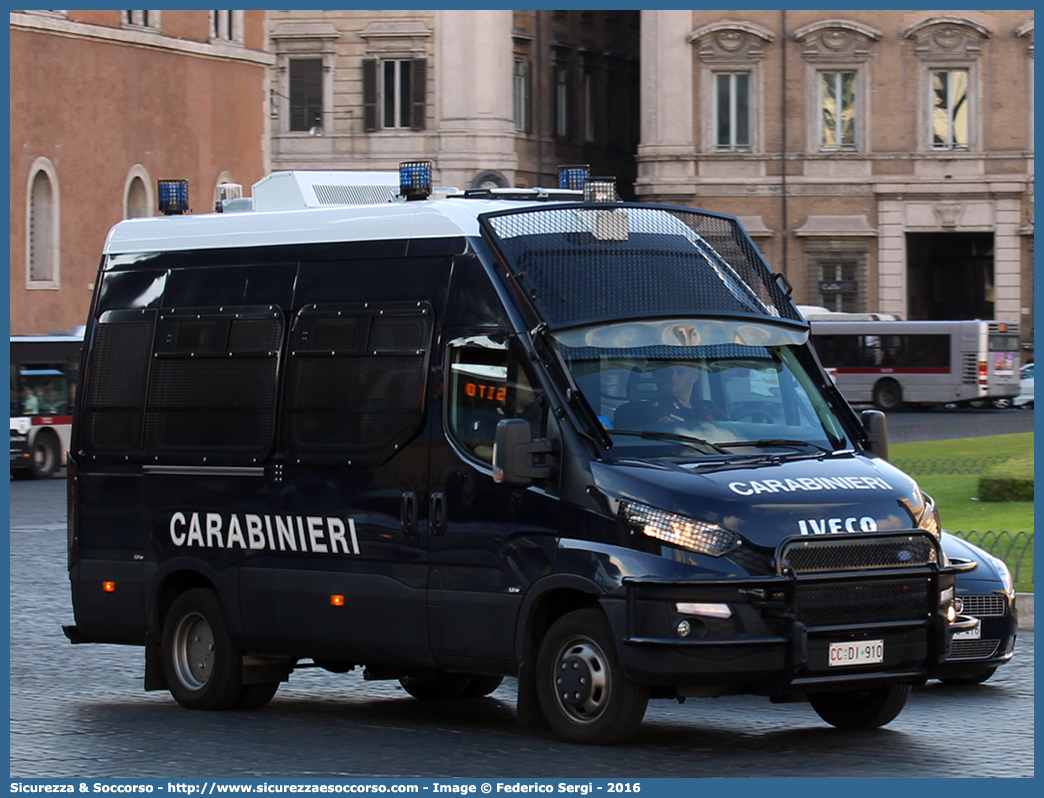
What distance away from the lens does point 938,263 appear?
204ft

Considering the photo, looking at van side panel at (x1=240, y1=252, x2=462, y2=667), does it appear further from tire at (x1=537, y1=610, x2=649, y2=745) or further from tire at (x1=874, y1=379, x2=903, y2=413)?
tire at (x1=874, y1=379, x2=903, y2=413)

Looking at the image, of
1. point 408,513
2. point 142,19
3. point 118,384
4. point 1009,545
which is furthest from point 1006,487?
point 142,19

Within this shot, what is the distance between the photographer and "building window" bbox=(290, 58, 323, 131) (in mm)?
62438

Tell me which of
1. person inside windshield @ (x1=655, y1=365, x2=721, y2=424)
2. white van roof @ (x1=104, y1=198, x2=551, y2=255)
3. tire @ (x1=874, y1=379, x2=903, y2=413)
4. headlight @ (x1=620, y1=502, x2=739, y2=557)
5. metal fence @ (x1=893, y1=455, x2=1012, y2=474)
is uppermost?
white van roof @ (x1=104, y1=198, x2=551, y2=255)

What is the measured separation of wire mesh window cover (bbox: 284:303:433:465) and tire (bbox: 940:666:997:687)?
3656mm

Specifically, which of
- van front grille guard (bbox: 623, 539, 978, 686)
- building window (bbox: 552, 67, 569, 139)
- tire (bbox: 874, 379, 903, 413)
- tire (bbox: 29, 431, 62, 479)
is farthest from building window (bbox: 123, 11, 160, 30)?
van front grille guard (bbox: 623, 539, 978, 686)

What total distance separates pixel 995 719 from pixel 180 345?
5.10 meters

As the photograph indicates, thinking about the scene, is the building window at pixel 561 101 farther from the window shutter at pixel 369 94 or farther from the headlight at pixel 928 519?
the headlight at pixel 928 519

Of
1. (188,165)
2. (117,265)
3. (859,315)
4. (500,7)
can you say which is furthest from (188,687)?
(500,7)

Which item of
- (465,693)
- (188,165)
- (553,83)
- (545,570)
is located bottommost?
(465,693)

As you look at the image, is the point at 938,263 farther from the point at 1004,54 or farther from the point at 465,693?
the point at 465,693

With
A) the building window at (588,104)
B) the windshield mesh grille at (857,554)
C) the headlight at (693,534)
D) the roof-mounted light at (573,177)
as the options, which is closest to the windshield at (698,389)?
the headlight at (693,534)

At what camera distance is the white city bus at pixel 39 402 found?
3556 centimetres

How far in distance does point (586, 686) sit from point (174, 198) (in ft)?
15.8
